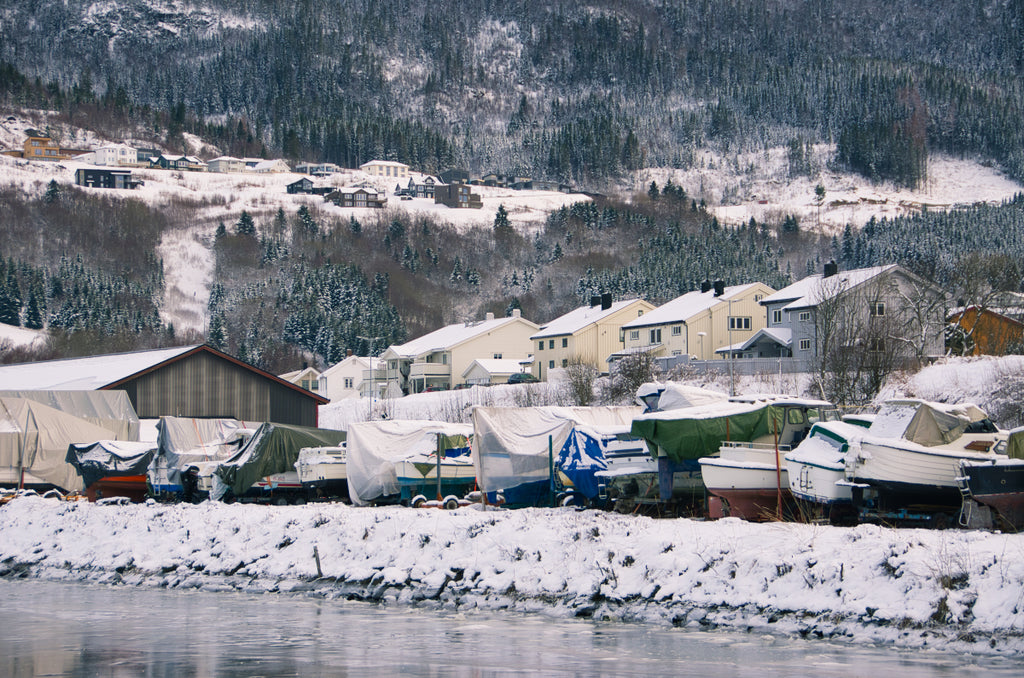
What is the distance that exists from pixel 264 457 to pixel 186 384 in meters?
22.5

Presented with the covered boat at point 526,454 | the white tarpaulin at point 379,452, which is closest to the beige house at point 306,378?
the white tarpaulin at point 379,452

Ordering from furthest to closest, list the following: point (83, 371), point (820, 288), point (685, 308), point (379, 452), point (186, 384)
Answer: point (685, 308) < point (820, 288) < point (83, 371) < point (186, 384) < point (379, 452)

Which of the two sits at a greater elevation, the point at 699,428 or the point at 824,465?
the point at 699,428

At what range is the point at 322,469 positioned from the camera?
3328 cm

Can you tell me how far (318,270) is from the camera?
194 m

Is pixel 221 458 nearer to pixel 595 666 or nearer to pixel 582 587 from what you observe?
pixel 582 587

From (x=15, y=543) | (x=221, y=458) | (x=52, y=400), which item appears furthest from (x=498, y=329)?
(x=15, y=543)

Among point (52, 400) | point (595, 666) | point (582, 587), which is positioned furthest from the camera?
point (52, 400)

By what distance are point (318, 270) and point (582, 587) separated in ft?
587

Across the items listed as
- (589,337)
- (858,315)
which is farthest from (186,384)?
(589,337)

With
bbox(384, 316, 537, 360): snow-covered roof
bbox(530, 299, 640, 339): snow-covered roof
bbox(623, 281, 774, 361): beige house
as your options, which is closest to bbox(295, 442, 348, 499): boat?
bbox(623, 281, 774, 361): beige house

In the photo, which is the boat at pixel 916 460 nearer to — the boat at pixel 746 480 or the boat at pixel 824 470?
the boat at pixel 824 470

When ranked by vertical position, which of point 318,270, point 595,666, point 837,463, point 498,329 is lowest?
point 595,666

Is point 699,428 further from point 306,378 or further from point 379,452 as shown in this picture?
point 306,378
